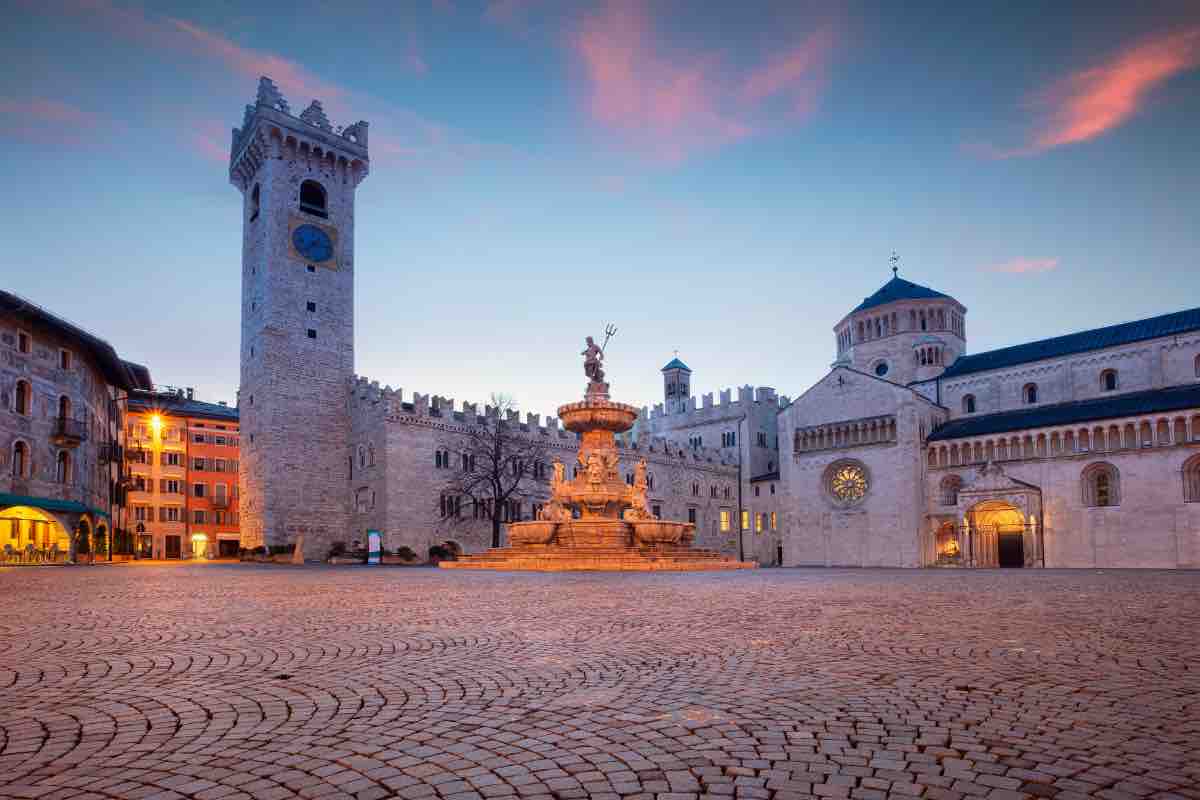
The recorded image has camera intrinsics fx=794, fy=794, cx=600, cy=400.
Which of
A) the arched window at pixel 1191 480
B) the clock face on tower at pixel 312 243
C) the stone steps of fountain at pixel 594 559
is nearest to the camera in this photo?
the stone steps of fountain at pixel 594 559

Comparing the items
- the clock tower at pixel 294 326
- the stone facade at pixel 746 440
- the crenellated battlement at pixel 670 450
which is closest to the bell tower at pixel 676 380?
the stone facade at pixel 746 440

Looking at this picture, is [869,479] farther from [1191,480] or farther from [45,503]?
[45,503]

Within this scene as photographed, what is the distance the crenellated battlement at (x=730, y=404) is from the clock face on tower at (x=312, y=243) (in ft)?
124

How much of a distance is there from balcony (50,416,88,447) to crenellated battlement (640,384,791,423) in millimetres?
51799

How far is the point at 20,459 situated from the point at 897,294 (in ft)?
191

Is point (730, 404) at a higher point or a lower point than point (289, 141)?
lower

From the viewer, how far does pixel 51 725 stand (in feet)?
15.0

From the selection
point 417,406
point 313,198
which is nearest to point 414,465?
point 417,406

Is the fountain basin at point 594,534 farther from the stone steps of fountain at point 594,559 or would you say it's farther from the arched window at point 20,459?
the arched window at point 20,459

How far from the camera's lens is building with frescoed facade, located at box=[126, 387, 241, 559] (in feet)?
228

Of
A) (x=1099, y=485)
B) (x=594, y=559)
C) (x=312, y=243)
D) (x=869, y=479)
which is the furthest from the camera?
(x=869, y=479)

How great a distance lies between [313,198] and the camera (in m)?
55.9

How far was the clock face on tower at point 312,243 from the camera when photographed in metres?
53.1

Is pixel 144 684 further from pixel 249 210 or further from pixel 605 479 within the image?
pixel 249 210
